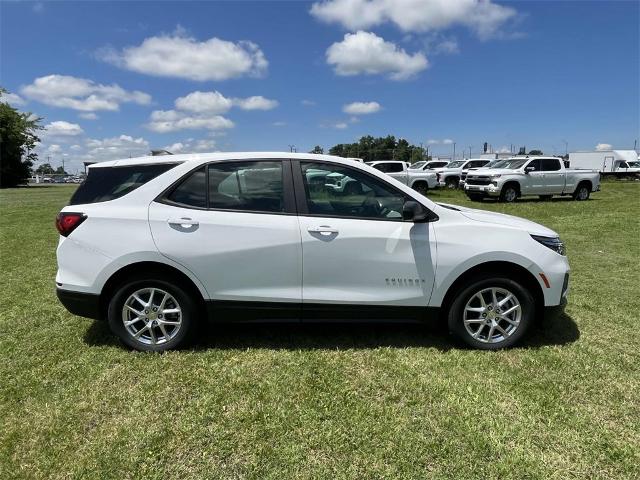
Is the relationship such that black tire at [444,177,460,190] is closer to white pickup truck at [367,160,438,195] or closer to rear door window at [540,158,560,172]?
white pickup truck at [367,160,438,195]

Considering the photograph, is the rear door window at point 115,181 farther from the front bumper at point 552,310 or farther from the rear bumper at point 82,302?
the front bumper at point 552,310

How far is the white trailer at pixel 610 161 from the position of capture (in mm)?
50188

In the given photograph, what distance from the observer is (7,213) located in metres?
15.2

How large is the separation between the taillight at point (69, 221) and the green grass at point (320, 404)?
1062mm

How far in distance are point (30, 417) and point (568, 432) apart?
3.42 metres

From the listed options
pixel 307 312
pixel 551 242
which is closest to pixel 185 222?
pixel 307 312

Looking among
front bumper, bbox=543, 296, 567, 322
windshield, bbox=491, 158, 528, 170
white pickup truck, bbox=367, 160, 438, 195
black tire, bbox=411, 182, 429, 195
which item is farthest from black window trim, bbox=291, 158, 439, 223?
black tire, bbox=411, 182, 429, 195

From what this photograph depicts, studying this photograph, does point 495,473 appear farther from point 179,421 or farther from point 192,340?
point 192,340

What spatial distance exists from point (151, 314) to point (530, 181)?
1889 cm

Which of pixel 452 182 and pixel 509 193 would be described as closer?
pixel 509 193

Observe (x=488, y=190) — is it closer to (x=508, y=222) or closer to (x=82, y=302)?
(x=508, y=222)

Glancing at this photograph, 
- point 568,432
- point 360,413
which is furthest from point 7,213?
point 568,432

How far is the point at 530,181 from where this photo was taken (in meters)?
19.4

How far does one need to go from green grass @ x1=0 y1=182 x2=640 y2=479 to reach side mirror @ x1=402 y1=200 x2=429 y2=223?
3.77ft
